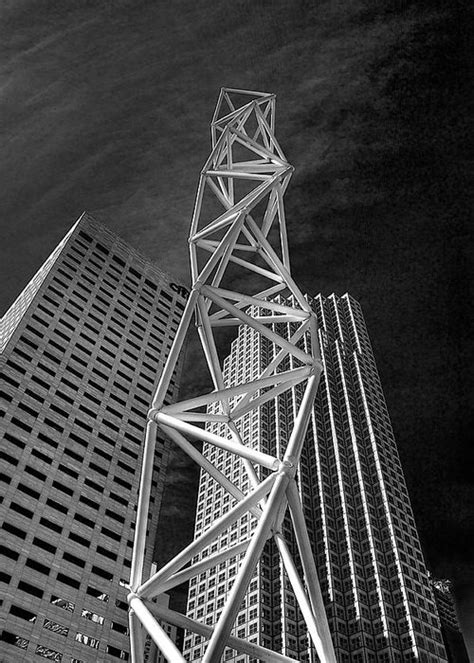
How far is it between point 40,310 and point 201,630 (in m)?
95.6

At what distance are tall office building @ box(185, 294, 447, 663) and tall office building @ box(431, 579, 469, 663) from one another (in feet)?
138

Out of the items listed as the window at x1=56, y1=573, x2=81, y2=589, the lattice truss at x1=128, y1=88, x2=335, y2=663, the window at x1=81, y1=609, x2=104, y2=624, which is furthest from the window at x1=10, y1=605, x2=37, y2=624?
the lattice truss at x1=128, y1=88, x2=335, y2=663

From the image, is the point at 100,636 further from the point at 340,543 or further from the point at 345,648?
the point at 340,543

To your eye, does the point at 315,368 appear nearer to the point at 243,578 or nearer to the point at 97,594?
the point at 243,578

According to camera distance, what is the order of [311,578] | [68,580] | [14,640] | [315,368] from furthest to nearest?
[68,580] < [14,640] < [315,368] < [311,578]

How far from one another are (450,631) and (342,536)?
209 feet

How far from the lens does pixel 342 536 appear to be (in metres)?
130

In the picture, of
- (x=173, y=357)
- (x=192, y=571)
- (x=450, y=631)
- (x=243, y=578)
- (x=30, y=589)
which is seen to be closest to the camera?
(x=243, y=578)

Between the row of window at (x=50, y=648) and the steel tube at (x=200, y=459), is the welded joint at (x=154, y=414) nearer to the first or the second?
the steel tube at (x=200, y=459)

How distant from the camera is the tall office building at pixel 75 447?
70562 mm

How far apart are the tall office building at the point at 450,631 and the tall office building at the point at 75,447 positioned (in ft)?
329

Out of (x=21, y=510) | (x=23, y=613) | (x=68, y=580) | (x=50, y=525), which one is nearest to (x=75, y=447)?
(x=50, y=525)

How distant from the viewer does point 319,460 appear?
148 meters

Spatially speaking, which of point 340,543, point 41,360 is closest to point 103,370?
point 41,360
